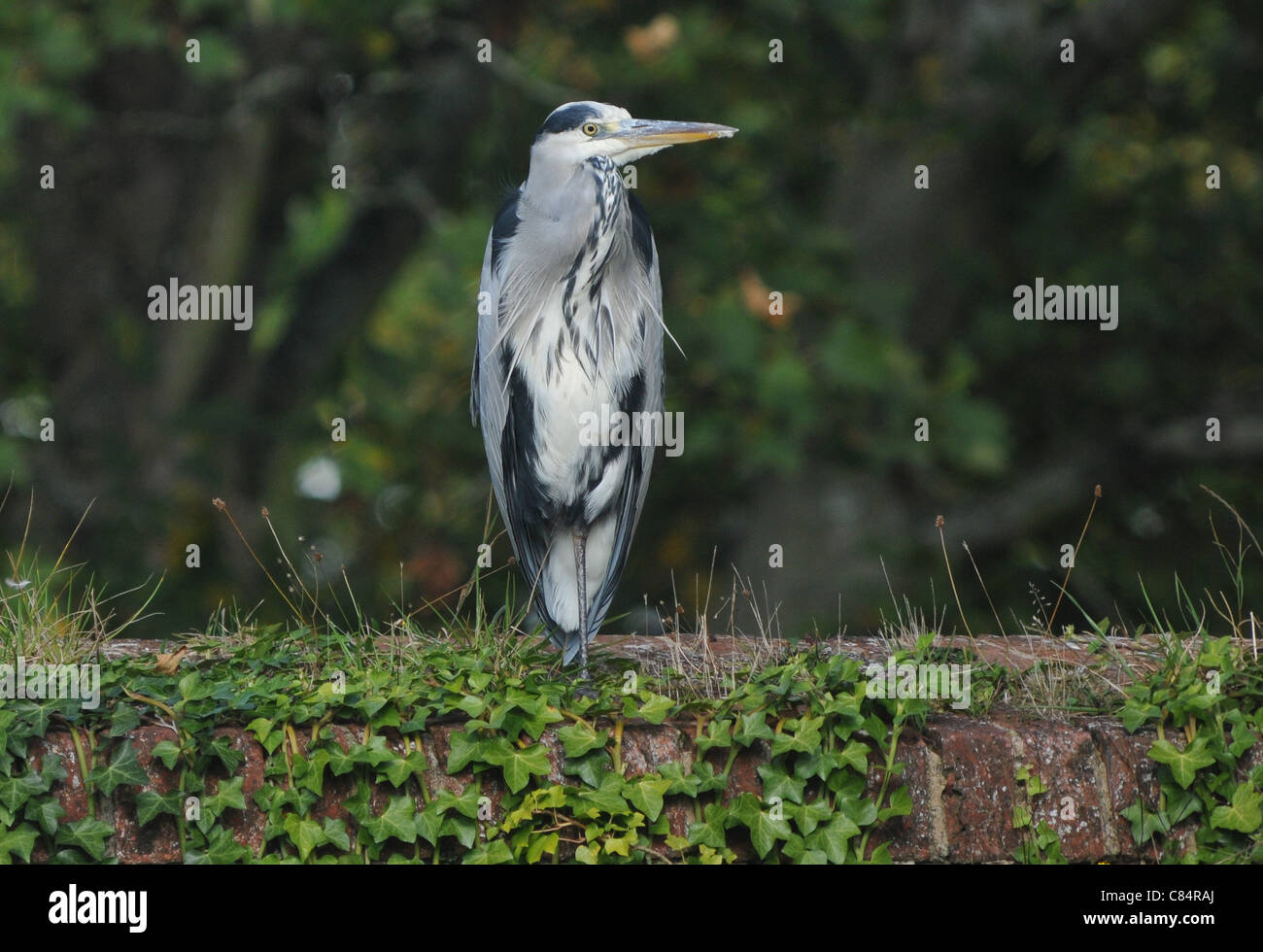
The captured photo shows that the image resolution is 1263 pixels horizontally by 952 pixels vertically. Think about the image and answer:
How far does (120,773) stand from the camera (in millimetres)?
3494

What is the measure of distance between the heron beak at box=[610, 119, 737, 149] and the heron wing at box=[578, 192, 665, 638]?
0.25 metres

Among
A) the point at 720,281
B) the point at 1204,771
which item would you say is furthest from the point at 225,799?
the point at 720,281

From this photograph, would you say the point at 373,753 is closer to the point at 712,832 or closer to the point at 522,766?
the point at 522,766

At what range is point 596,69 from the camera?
924cm

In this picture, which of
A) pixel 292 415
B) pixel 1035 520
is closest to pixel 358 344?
pixel 292 415

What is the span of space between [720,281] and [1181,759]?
5.22m

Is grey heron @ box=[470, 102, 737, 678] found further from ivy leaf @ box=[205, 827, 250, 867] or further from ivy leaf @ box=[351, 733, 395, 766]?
ivy leaf @ box=[205, 827, 250, 867]

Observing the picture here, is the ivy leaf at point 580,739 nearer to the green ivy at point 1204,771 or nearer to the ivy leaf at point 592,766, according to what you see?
the ivy leaf at point 592,766

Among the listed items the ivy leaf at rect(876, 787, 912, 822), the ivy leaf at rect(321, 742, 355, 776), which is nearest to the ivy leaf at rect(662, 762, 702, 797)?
the ivy leaf at rect(876, 787, 912, 822)

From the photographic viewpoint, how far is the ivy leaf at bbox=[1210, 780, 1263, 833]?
3584 mm

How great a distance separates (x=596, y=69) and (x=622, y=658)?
5690 millimetres

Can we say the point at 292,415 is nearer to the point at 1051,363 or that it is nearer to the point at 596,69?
the point at 596,69

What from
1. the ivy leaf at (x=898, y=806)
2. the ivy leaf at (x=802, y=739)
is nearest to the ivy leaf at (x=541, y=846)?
the ivy leaf at (x=802, y=739)

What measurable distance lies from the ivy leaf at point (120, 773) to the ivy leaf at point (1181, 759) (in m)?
2.43
